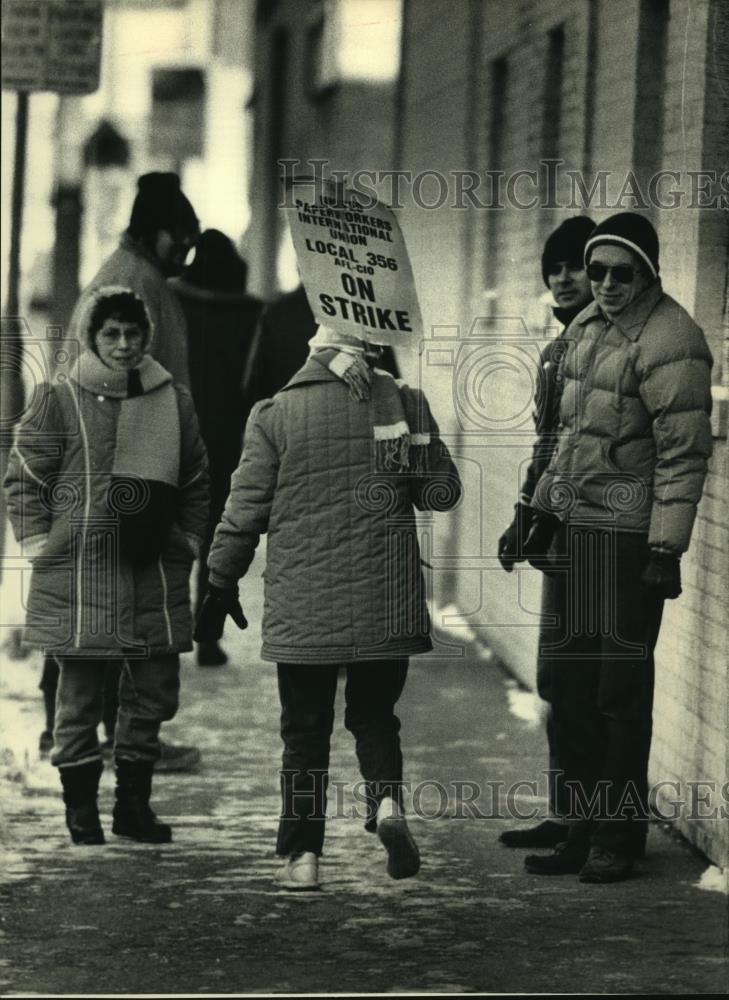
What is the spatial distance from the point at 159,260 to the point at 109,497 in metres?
0.78

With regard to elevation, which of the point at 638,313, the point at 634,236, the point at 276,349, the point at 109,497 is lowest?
the point at 109,497

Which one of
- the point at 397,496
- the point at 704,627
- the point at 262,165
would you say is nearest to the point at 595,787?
the point at 704,627

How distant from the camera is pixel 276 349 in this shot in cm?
791

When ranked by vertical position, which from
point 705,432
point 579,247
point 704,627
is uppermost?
point 579,247

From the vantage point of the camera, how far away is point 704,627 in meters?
7.36

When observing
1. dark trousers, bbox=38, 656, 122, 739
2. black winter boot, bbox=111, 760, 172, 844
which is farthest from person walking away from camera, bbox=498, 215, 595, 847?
dark trousers, bbox=38, 656, 122, 739

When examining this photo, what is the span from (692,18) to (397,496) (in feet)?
5.31

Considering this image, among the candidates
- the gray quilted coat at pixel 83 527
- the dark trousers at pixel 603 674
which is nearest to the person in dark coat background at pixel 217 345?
the gray quilted coat at pixel 83 527

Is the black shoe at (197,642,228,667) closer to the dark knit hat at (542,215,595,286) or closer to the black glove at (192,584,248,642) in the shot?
the black glove at (192,584,248,642)

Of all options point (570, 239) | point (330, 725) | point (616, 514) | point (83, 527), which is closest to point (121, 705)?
point (83, 527)

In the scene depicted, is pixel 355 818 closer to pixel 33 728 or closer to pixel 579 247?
pixel 33 728

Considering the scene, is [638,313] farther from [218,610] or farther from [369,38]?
[369,38]

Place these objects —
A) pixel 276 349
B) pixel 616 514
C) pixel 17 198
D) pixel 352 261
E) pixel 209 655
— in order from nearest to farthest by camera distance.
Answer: pixel 352 261
pixel 616 514
pixel 276 349
pixel 209 655
pixel 17 198

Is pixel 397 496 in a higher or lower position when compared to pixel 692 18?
lower
